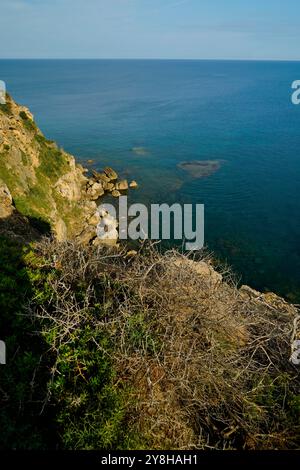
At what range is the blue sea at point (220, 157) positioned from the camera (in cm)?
2750

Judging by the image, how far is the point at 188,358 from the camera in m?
6.50

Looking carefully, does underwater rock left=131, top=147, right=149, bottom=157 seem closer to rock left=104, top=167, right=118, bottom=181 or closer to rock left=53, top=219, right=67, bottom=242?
rock left=104, top=167, right=118, bottom=181

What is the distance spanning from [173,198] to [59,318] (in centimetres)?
3047

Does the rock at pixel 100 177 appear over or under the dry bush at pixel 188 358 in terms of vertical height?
over

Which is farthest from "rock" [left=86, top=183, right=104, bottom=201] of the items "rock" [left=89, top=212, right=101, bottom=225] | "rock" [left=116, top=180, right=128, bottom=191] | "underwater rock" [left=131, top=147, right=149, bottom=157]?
"underwater rock" [left=131, top=147, right=149, bottom=157]

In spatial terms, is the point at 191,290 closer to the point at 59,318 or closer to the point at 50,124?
the point at 59,318

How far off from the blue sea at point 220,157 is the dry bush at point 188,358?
835 centimetres

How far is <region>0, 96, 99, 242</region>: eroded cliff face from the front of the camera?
23.5 metres

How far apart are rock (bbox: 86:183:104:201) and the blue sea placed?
419cm

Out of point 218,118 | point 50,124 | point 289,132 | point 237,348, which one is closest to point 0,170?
point 237,348

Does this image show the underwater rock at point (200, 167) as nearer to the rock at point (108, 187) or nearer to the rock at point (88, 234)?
the rock at point (108, 187)

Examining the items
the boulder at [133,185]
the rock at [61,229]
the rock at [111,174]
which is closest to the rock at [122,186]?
the boulder at [133,185]

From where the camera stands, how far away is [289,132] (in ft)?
208

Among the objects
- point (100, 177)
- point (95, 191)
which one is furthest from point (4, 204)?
point (100, 177)
